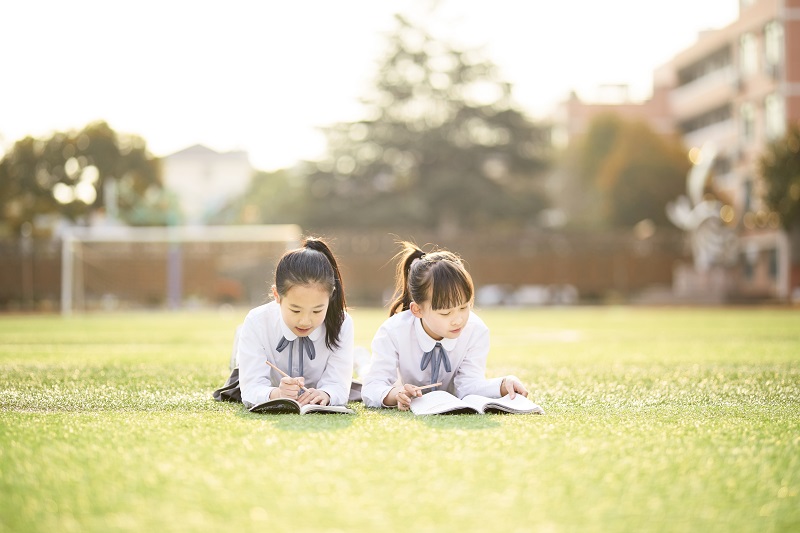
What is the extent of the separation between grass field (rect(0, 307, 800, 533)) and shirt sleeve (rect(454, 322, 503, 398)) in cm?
33

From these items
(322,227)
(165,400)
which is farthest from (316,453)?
(322,227)

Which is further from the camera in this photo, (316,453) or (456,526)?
(316,453)

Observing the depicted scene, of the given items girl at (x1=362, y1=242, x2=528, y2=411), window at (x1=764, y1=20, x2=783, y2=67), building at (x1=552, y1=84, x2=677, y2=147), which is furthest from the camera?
building at (x1=552, y1=84, x2=677, y2=147)

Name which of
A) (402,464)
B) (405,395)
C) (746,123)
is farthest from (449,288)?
(746,123)

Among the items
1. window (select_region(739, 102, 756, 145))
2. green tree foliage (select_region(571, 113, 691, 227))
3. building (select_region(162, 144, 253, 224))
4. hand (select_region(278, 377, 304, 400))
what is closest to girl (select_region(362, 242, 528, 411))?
hand (select_region(278, 377, 304, 400))

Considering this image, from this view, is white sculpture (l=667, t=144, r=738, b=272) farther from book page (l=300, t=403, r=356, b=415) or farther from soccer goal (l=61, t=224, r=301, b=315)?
book page (l=300, t=403, r=356, b=415)

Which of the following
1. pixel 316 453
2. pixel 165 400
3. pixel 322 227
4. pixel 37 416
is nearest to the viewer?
pixel 316 453

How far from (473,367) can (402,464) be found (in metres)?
1.71

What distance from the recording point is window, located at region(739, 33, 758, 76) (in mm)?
32897

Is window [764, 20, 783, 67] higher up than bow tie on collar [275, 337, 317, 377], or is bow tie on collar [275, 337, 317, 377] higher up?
window [764, 20, 783, 67]

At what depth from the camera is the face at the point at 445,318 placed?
3842 mm

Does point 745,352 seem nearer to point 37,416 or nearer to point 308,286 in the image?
point 308,286

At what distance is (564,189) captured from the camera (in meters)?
46.8

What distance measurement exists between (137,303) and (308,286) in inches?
911
